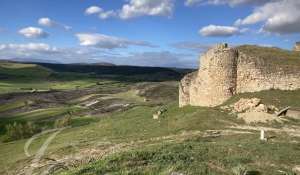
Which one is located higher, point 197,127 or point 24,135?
point 197,127

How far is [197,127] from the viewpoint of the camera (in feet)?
101

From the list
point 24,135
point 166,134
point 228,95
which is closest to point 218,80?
point 228,95

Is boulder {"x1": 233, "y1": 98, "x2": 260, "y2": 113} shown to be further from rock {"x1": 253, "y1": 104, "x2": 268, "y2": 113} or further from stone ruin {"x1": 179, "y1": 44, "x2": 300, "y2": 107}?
stone ruin {"x1": 179, "y1": 44, "x2": 300, "y2": 107}

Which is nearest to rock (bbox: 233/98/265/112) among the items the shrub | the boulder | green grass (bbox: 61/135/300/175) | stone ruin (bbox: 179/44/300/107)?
the boulder

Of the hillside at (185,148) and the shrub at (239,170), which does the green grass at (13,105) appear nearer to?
the hillside at (185,148)

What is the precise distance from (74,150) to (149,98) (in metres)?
81.1

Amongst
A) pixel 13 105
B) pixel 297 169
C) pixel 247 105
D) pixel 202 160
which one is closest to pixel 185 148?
pixel 202 160

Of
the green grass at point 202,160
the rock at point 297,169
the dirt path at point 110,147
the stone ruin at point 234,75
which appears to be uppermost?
the stone ruin at point 234,75

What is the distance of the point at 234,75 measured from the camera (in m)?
37.0

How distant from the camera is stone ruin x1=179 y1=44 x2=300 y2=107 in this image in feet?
114

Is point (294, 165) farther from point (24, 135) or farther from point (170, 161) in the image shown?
point (24, 135)

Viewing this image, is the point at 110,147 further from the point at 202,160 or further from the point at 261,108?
the point at 261,108

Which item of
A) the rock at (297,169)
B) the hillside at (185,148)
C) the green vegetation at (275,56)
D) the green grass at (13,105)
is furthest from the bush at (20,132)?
the green grass at (13,105)

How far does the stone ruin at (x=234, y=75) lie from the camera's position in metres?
34.8
